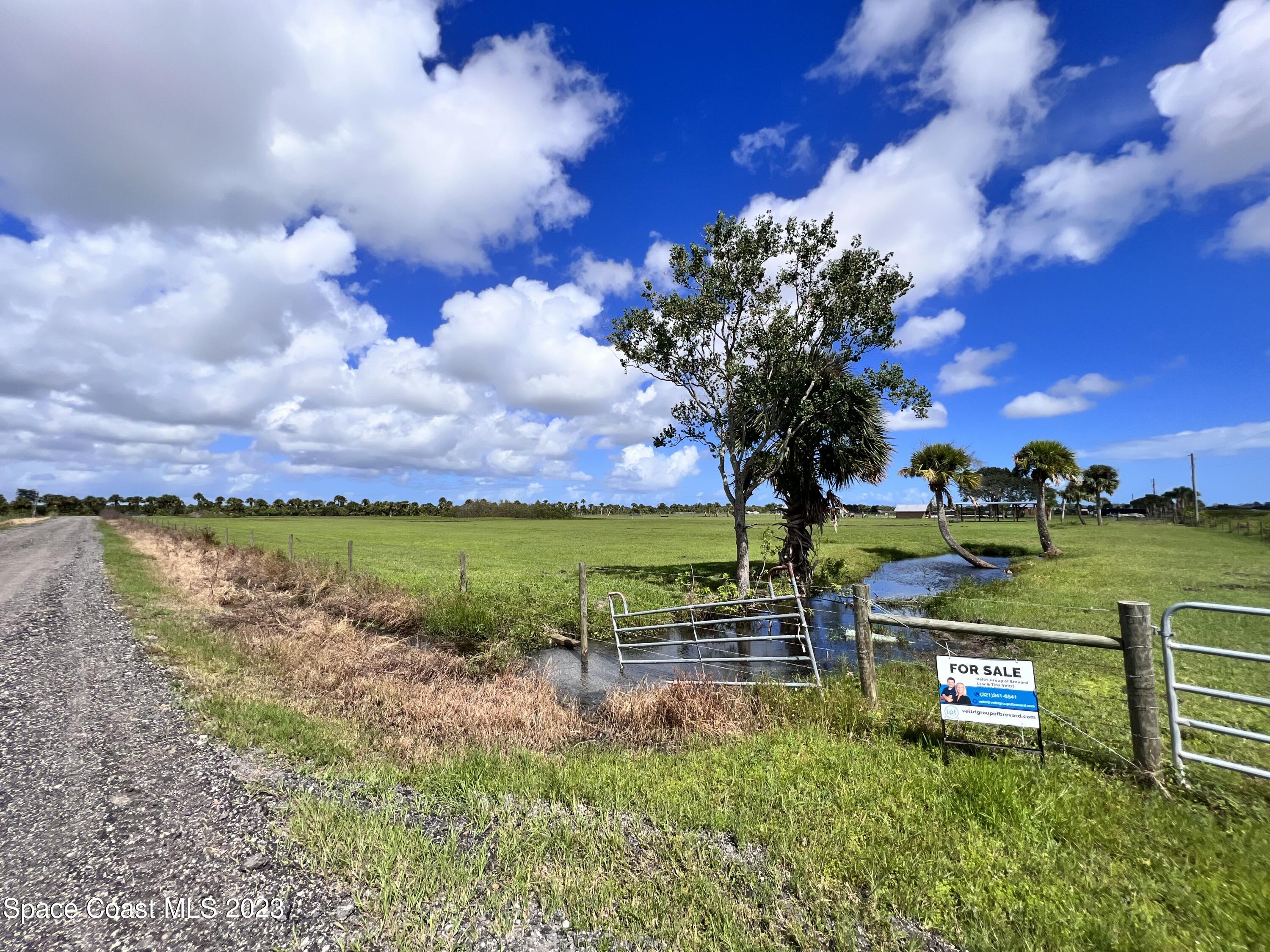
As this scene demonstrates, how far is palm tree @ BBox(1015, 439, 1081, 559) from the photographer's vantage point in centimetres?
3269

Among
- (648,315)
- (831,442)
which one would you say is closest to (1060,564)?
(831,442)

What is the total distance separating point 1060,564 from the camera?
2514 cm

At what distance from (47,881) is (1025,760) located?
27.5 feet

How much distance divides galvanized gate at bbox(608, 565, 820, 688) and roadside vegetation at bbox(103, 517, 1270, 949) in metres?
1.46

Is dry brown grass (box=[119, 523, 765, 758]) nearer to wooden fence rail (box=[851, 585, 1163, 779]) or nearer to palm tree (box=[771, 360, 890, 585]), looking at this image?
wooden fence rail (box=[851, 585, 1163, 779])

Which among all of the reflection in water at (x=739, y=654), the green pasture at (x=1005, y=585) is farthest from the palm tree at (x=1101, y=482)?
the reflection in water at (x=739, y=654)

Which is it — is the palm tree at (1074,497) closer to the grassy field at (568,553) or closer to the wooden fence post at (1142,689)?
the grassy field at (568,553)

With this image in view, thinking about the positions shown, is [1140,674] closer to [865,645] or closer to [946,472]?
[865,645]

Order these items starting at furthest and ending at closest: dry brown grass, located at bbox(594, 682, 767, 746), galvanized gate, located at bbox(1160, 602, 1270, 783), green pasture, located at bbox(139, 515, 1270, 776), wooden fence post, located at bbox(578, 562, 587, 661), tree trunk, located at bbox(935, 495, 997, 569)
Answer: tree trunk, located at bbox(935, 495, 997, 569) < wooden fence post, located at bbox(578, 562, 587, 661) < green pasture, located at bbox(139, 515, 1270, 776) < dry brown grass, located at bbox(594, 682, 767, 746) < galvanized gate, located at bbox(1160, 602, 1270, 783)

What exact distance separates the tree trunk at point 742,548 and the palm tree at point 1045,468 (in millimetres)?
21824

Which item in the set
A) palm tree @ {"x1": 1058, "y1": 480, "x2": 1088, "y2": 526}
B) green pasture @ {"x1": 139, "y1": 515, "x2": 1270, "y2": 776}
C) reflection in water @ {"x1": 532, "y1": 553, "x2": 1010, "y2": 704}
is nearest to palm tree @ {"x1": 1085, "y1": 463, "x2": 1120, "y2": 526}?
palm tree @ {"x1": 1058, "y1": 480, "x2": 1088, "y2": 526}

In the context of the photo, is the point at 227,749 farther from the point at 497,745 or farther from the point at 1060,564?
the point at 1060,564

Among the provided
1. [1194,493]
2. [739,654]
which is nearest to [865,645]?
[739,654]

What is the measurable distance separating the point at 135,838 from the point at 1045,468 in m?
41.4
